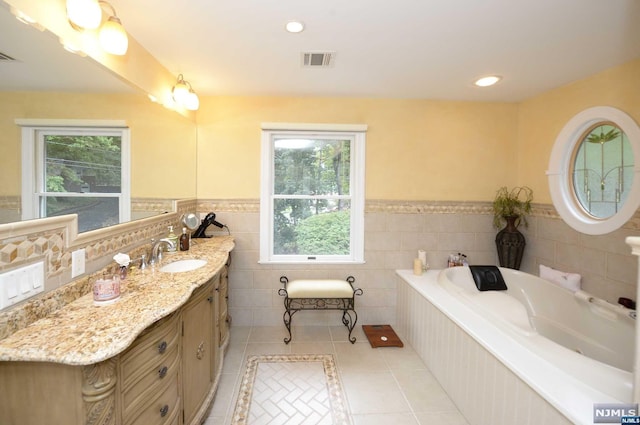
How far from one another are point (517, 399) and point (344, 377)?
1.19 meters

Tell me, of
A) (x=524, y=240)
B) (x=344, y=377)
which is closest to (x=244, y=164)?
(x=344, y=377)

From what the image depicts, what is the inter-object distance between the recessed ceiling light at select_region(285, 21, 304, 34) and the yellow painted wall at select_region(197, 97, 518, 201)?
45.4 inches

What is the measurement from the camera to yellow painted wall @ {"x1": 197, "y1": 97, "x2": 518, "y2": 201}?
291 cm

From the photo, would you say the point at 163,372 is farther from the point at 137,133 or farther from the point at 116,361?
the point at 137,133

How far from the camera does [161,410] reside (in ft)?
4.21

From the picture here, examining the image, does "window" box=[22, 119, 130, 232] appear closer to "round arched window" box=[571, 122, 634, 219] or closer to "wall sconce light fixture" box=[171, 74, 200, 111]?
"wall sconce light fixture" box=[171, 74, 200, 111]

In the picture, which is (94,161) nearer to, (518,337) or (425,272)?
(518,337)

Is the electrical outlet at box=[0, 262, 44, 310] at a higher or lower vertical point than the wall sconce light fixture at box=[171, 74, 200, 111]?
lower

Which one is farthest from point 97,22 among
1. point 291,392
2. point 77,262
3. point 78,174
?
point 291,392

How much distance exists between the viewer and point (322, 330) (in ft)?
9.61

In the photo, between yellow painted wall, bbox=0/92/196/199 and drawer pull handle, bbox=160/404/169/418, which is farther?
drawer pull handle, bbox=160/404/169/418

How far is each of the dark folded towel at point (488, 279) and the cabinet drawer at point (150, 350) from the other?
2637 millimetres

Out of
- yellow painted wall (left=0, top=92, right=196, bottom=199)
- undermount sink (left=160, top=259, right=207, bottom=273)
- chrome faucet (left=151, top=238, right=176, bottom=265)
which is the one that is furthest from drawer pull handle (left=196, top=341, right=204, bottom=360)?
yellow painted wall (left=0, top=92, right=196, bottom=199)

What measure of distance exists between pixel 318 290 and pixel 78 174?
A: 1928 millimetres
